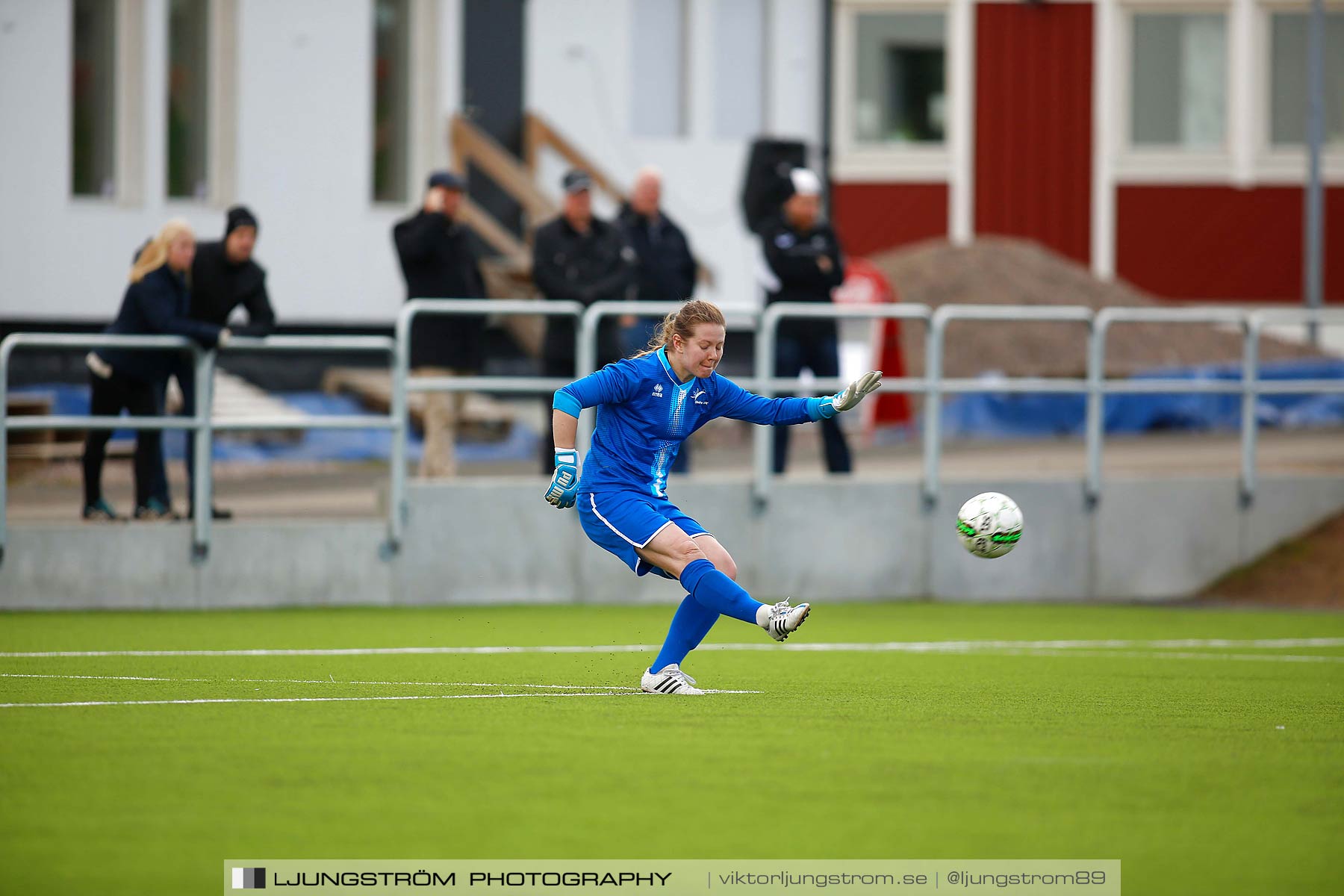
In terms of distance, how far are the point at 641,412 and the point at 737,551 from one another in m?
5.69

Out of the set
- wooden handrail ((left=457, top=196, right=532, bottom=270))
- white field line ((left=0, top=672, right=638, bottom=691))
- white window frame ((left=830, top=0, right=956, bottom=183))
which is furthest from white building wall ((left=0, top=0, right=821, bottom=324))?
white field line ((left=0, top=672, right=638, bottom=691))

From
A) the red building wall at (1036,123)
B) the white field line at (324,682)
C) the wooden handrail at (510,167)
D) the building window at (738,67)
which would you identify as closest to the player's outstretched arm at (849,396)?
the white field line at (324,682)

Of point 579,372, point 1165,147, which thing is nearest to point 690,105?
point 1165,147

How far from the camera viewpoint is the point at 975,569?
1549 centimetres

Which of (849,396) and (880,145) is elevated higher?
(880,145)

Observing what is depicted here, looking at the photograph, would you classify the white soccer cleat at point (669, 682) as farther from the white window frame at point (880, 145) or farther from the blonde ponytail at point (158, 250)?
the white window frame at point (880, 145)

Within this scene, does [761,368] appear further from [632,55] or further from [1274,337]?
[1274,337]

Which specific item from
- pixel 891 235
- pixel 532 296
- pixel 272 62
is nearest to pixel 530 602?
pixel 532 296

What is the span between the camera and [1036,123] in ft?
93.2

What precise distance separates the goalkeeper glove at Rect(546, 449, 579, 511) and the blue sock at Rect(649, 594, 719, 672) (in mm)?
700

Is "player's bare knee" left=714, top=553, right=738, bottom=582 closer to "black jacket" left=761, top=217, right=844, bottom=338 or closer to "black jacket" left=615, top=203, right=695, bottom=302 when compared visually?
"black jacket" left=761, top=217, right=844, bottom=338

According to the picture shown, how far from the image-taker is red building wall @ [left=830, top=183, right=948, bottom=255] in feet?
91.8

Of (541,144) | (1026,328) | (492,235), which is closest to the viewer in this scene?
(492,235)

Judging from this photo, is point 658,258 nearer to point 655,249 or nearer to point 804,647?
point 655,249
